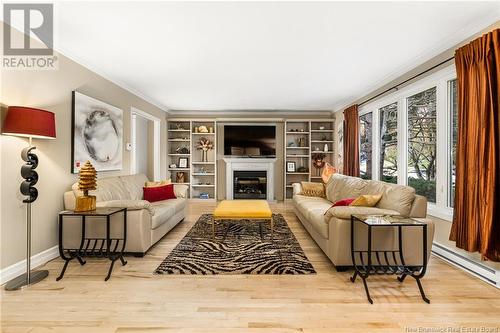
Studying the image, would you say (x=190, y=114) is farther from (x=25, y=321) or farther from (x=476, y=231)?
(x=476, y=231)

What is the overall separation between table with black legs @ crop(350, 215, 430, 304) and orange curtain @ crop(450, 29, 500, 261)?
47 centimetres

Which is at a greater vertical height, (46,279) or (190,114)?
(190,114)

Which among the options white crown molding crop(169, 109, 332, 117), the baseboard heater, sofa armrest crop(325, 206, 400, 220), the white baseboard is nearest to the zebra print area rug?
sofa armrest crop(325, 206, 400, 220)

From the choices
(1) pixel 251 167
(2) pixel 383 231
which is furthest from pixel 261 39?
(1) pixel 251 167

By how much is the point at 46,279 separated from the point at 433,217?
14.5 feet

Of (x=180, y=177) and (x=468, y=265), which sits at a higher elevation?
(x=180, y=177)

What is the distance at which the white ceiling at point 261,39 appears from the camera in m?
2.34

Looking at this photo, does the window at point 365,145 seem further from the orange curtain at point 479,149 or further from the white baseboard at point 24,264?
the white baseboard at point 24,264

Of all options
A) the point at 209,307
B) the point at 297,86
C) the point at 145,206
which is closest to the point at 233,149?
the point at 297,86

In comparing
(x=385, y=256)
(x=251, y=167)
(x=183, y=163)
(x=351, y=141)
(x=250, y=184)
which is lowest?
(x=385, y=256)

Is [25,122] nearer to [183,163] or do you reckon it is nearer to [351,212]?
[351,212]

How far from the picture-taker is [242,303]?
Answer: 7.04 feet

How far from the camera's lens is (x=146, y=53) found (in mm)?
3307

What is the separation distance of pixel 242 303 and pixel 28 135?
96.6 inches
